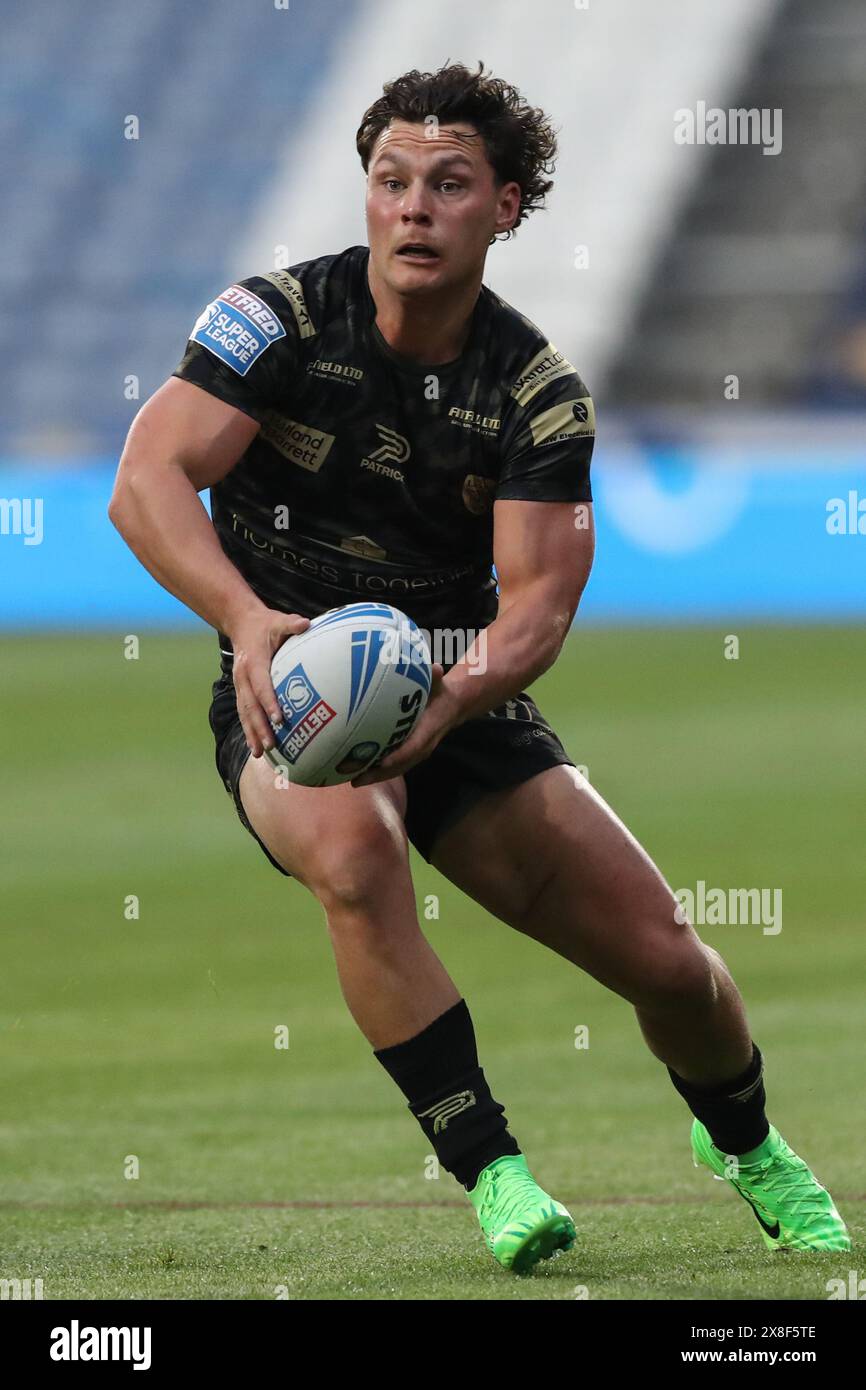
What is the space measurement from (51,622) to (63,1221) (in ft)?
51.2

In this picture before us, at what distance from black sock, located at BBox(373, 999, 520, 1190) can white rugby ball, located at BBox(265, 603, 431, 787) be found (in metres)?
0.62

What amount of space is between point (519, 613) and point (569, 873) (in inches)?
23.9

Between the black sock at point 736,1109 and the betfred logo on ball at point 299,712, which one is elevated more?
the betfred logo on ball at point 299,712

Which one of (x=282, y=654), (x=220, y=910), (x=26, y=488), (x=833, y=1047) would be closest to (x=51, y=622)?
(x=26, y=488)

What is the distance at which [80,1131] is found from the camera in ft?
23.6

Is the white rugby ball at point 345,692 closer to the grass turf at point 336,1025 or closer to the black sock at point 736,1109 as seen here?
the grass turf at point 336,1025

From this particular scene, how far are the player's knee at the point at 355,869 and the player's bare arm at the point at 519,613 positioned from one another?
12 cm

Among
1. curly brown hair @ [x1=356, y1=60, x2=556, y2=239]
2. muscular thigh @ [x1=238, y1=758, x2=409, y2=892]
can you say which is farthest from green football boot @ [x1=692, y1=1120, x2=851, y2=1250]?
curly brown hair @ [x1=356, y1=60, x2=556, y2=239]

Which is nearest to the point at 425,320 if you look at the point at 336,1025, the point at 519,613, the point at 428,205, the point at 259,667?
the point at 428,205

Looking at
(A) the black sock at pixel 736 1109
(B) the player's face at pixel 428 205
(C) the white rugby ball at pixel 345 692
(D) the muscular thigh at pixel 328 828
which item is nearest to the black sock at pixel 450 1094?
(D) the muscular thigh at pixel 328 828

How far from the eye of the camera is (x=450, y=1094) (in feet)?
14.9

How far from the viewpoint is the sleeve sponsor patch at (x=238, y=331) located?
461 centimetres

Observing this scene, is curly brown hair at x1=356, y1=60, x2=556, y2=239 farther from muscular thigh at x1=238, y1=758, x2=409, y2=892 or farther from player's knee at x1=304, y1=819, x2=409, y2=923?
player's knee at x1=304, y1=819, x2=409, y2=923

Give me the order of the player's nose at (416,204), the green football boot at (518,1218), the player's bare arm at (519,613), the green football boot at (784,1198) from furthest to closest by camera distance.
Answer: the green football boot at (784,1198)
the player's nose at (416,204)
the player's bare arm at (519,613)
the green football boot at (518,1218)
